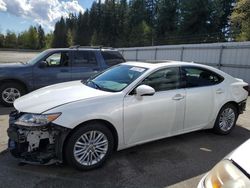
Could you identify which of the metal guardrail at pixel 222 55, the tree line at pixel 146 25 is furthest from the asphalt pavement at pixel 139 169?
the tree line at pixel 146 25

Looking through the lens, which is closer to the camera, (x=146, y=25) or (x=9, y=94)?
(x=9, y=94)

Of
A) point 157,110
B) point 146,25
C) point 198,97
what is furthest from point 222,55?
point 146,25

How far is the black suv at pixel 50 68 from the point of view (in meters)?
7.78

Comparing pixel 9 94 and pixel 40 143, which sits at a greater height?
pixel 40 143

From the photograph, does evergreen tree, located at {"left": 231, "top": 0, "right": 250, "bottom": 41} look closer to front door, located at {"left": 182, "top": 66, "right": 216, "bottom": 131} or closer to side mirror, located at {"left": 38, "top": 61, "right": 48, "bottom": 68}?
side mirror, located at {"left": 38, "top": 61, "right": 48, "bottom": 68}

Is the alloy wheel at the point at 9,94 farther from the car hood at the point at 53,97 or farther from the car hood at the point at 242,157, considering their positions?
the car hood at the point at 242,157

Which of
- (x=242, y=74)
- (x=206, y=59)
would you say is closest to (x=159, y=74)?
(x=242, y=74)

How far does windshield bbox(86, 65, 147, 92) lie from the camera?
14.5 feet

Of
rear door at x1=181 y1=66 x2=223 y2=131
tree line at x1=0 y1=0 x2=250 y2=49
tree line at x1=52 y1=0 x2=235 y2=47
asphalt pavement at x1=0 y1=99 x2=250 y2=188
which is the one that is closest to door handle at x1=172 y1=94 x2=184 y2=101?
rear door at x1=181 y1=66 x2=223 y2=131

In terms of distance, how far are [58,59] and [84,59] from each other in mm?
779

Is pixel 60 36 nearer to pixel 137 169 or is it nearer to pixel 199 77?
pixel 199 77

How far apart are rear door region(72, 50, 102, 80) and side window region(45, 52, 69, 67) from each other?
0.78 feet

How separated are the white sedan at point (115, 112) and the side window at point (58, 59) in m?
3.49

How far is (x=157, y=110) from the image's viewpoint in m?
4.44
